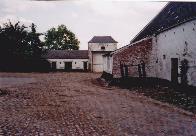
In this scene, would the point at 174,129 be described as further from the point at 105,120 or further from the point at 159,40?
the point at 159,40

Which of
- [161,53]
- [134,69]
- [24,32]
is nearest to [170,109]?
[161,53]

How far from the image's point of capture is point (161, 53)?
2236cm

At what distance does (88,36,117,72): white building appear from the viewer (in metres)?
54.3

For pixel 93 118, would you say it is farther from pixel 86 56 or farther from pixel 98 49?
pixel 86 56

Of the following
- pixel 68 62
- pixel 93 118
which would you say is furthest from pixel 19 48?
pixel 93 118

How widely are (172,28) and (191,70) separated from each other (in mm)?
3756

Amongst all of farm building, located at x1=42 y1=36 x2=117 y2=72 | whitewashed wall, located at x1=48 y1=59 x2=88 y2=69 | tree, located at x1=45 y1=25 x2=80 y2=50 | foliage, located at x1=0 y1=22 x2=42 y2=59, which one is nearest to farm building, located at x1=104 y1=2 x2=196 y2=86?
foliage, located at x1=0 y1=22 x2=42 y2=59

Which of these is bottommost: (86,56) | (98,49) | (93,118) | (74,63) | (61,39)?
(93,118)

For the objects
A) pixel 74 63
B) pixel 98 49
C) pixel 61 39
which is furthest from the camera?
pixel 61 39

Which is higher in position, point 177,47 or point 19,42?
point 19,42

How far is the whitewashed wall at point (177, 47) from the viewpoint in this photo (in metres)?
16.8

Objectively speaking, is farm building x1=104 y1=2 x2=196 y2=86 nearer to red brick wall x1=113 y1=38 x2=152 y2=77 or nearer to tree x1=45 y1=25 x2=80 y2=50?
red brick wall x1=113 y1=38 x2=152 y2=77

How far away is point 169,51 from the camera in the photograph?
20.6 metres

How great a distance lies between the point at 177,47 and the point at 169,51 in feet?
5.27
